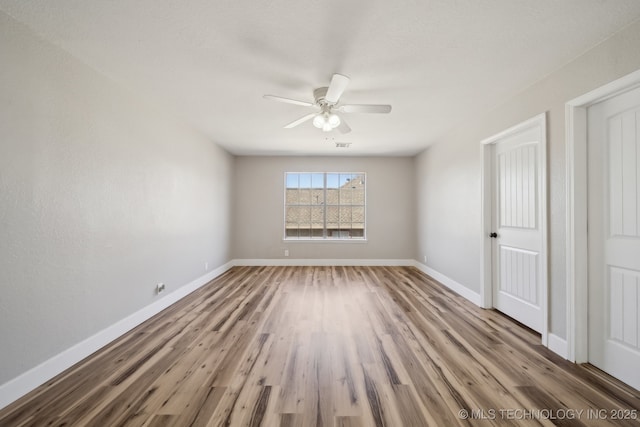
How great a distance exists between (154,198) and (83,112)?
3.54ft

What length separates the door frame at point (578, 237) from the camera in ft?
6.49

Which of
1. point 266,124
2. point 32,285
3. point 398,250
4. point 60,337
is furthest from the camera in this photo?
point 398,250

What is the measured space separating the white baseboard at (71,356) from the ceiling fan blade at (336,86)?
2.90m

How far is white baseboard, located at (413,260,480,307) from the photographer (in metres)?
3.32

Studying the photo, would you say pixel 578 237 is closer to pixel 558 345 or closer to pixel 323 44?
pixel 558 345

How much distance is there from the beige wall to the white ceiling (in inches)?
109

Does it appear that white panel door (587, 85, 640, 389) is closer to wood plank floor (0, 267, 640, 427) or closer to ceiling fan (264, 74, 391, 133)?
wood plank floor (0, 267, 640, 427)

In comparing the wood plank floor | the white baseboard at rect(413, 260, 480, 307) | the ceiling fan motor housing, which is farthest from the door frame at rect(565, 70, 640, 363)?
the ceiling fan motor housing

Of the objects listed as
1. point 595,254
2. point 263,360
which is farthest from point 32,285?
point 595,254

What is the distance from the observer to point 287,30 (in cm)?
174

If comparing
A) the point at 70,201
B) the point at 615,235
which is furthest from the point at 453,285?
the point at 70,201

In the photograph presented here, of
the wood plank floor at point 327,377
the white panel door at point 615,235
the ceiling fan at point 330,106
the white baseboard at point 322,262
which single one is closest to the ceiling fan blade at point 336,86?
the ceiling fan at point 330,106

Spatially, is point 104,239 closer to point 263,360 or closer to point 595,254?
point 263,360

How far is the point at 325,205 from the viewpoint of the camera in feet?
19.4
